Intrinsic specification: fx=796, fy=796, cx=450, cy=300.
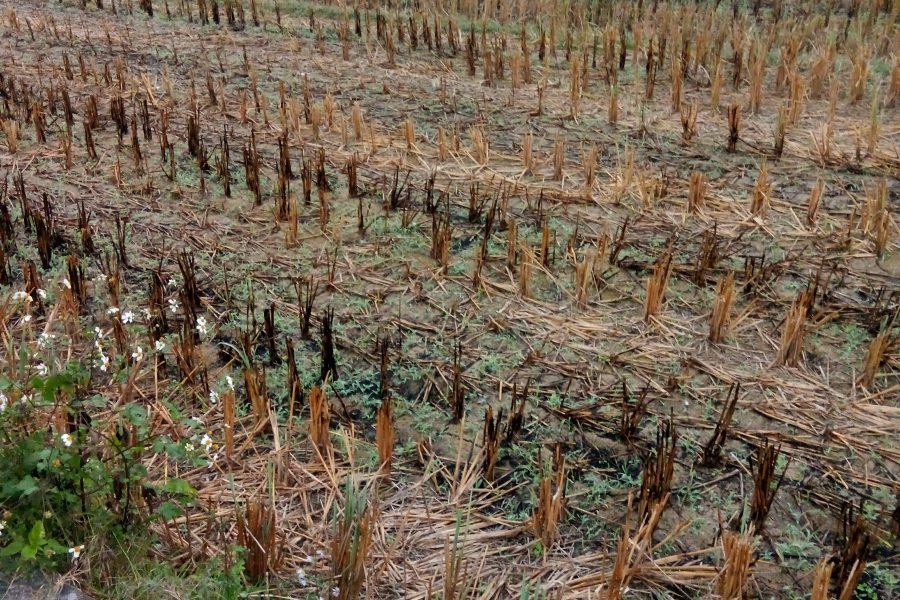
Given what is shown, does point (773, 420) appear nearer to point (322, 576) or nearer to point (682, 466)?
point (682, 466)

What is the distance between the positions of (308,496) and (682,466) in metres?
1.22

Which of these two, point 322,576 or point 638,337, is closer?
point 322,576

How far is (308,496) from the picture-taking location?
2.56 metres

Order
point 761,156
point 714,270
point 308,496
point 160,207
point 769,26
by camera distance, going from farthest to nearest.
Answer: point 769,26
point 761,156
point 160,207
point 714,270
point 308,496

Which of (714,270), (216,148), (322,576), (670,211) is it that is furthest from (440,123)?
(322,576)

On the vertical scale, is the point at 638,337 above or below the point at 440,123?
below

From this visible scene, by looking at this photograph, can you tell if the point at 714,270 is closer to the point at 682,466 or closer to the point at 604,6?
the point at 682,466

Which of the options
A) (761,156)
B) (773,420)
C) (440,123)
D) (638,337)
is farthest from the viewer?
(440,123)

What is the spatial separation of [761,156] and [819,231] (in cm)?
88

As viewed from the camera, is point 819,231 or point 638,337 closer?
point 638,337

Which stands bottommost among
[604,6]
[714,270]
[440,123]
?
[714,270]

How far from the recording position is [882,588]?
2.21 m

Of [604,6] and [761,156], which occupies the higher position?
[604,6]

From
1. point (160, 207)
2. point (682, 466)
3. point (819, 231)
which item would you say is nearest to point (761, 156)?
point (819, 231)
